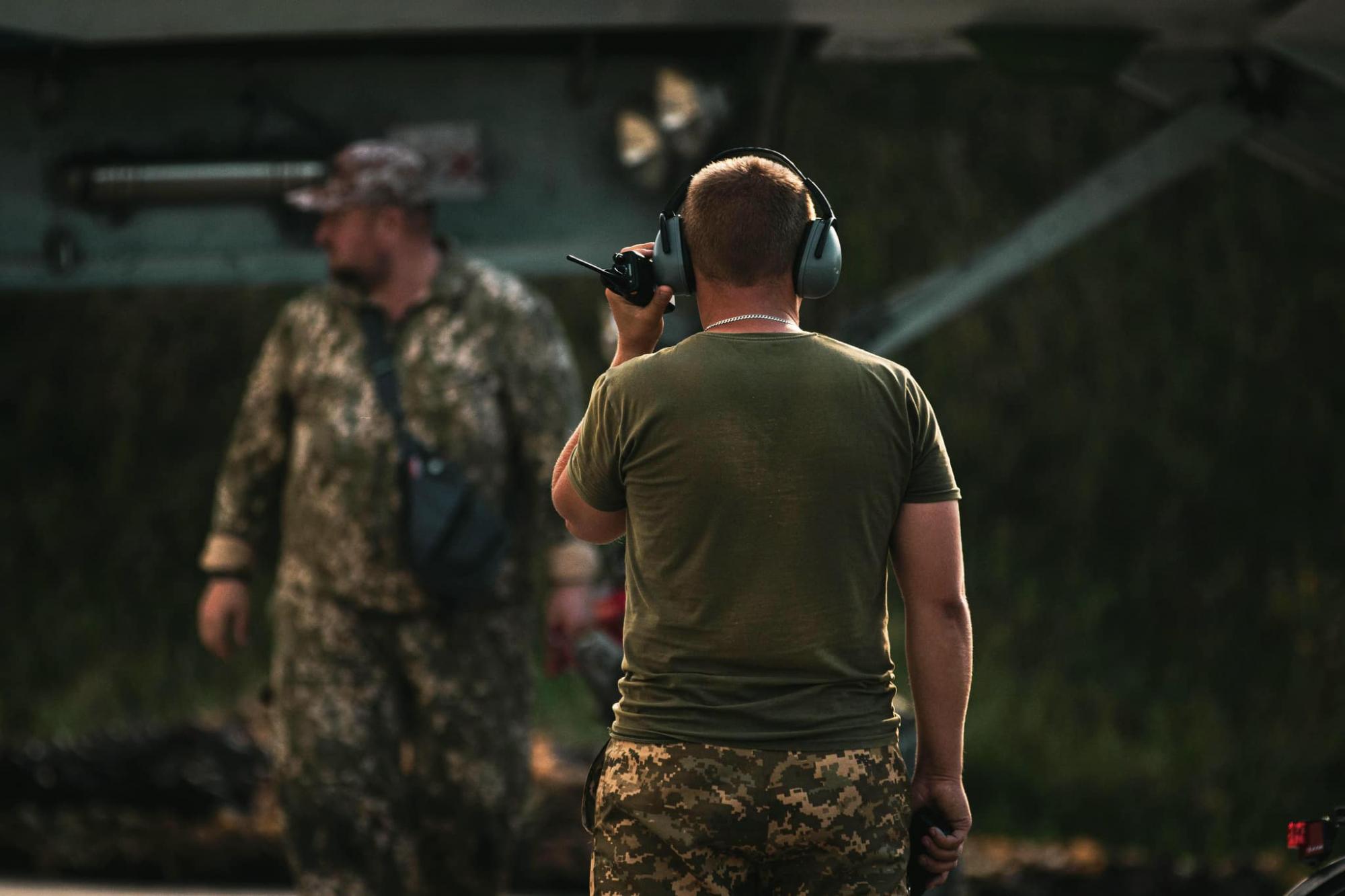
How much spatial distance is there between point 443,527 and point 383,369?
1.49 ft

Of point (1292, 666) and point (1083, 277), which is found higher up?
point (1083, 277)

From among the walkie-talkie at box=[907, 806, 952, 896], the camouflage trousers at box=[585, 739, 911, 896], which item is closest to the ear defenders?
the camouflage trousers at box=[585, 739, 911, 896]

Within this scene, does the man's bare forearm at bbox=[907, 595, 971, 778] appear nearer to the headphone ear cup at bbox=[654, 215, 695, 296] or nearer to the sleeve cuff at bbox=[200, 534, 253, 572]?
the headphone ear cup at bbox=[654, 215, 695, 296]

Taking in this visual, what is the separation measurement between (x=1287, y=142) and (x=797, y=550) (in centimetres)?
336

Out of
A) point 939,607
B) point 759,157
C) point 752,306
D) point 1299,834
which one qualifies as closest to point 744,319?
point 752,306

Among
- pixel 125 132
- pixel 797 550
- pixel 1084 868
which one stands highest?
pixel 125 132

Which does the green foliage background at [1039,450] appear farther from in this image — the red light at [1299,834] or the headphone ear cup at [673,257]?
the headphone ear cup at [673,257]

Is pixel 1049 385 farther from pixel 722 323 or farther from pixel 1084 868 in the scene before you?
pixel 722 323

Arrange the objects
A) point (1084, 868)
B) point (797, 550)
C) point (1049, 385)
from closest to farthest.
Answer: point (797, 550) → point (1084, 868) → point (1049, 385)

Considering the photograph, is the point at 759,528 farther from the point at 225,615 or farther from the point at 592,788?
A: the point at 225,615

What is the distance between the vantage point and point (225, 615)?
4594 mm

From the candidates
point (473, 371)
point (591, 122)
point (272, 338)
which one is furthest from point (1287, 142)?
point (272, 338)

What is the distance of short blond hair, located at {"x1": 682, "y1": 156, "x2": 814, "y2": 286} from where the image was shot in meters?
2.38

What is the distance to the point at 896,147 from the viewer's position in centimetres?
862
